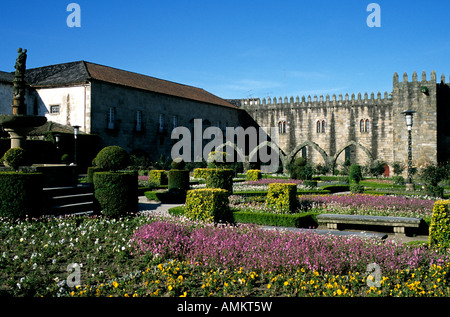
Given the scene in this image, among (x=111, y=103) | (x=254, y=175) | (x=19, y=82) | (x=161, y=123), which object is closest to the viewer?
(x=19, y=82)

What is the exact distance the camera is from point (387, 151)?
119ft

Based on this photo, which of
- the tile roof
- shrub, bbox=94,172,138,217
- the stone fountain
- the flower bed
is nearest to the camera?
the flower bed

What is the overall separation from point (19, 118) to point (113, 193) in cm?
426

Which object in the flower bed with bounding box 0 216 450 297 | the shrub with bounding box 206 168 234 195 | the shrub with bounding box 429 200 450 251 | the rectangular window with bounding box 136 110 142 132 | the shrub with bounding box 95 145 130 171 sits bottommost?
the flower bed with bounding box 0 216 450 297

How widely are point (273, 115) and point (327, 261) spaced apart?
→ 121 ft

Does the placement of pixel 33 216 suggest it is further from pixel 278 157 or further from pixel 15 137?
pixel 278 157

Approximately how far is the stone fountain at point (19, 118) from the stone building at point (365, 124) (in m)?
26.2

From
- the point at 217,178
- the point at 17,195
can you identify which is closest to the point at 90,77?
the point at 217,178

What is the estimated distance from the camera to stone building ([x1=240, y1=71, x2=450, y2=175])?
31.0 m

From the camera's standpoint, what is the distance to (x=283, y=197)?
36.7 ft

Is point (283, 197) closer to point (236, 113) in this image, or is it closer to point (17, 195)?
point (17, 195)

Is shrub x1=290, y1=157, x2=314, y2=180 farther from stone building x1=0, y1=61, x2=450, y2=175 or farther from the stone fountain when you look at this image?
the stone fountain

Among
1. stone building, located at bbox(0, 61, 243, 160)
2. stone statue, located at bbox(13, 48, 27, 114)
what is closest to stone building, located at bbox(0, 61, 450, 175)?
stone building, located at bbox(0, 61, 243, 160)

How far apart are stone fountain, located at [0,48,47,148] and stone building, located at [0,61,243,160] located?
14414mm
